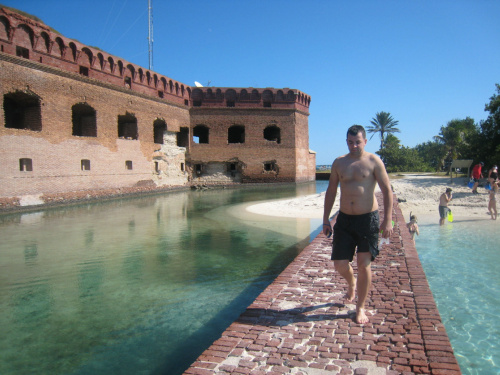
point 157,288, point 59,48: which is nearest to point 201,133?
point 59,48

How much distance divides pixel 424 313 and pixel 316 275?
4.78ft

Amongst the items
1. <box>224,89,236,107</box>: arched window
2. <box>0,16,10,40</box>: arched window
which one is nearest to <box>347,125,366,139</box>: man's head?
<box>0,16,10,40</box>: arched window

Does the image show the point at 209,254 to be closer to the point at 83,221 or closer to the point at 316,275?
the point at 316,275

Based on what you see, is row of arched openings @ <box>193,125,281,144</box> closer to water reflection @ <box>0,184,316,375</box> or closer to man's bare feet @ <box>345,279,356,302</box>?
water reflection @ <box>0,184,316,375</box>

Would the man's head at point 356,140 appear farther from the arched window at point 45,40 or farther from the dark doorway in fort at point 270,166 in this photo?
the dark doorway in fort at point 270,166

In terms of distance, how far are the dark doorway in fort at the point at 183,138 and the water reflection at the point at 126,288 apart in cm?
1602

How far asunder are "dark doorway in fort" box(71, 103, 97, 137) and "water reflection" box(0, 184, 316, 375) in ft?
27.8

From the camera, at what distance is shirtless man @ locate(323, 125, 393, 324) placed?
3.16m

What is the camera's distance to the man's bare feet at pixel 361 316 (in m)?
3.11

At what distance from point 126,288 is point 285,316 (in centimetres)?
296

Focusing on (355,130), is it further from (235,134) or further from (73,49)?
(235,134)

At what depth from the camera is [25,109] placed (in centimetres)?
1571

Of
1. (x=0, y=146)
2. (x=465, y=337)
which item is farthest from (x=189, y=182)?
(x=465, y=337)

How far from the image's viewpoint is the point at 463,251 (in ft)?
24.0
